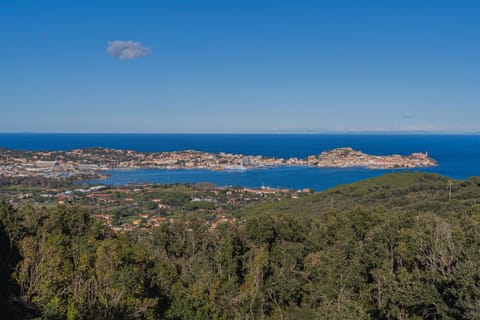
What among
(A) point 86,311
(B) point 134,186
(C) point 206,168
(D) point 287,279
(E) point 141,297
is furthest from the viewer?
(C) point 206,168

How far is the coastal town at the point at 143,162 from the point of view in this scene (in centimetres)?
5871

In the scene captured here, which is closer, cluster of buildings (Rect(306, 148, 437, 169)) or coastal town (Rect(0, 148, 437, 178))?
coastal town (Rect(0, 148, 437, 178))

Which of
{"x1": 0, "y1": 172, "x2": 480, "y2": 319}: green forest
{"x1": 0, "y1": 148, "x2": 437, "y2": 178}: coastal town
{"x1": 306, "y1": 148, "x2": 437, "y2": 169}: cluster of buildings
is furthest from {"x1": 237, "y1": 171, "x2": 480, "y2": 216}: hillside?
{"x1": 306, "y1": 148, "x2": 437, "y2": 169}: cluster of buildings

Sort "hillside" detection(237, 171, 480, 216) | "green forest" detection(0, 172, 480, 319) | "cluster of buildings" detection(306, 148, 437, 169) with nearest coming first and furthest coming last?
"green forest" detection(0, 172, 480, 319) → "hillside" detection(237, 171, 480, 216) → "cluster of buildings" detection(306, 148, 437, 169)

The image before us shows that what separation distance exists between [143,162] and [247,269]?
63772mm

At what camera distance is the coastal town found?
58.7 meters

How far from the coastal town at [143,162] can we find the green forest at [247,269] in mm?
44289

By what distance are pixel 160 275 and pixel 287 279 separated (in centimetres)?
372

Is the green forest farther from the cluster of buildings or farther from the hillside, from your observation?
the cluster of buildings

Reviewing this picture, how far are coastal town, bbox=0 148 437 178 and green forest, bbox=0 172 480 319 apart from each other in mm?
44289

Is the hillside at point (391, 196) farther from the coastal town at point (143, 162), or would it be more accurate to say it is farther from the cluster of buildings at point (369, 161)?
the cluster of buildings at point (369, 161)

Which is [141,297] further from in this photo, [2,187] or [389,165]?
[389,165]

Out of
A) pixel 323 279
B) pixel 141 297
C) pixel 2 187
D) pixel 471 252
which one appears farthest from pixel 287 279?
pixel 2 187

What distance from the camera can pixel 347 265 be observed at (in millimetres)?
10898
